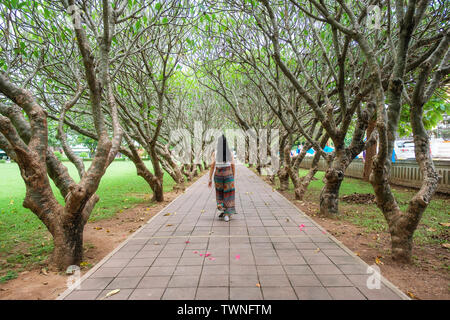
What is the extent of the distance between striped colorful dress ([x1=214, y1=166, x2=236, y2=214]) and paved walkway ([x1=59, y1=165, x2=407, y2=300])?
0.49m

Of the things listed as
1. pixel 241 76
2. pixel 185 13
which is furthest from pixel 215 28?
pixel 241 76

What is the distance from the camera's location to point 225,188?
6.02 meters

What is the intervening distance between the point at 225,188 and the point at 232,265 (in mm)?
2624

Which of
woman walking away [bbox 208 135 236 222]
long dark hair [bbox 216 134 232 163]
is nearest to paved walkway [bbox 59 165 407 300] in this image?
woman walking away [bbox 208 135 236 222]

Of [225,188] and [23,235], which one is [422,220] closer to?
[225,188]

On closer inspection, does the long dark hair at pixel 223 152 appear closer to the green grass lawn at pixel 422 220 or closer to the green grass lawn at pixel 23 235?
the green grass lawn at pixel 422 220

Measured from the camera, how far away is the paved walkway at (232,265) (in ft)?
9.41

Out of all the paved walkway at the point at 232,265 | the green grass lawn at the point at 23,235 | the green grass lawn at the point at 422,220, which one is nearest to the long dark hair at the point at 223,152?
the paved walkway at the point at 232,265

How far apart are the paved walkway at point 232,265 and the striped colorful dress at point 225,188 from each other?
1.61 ft

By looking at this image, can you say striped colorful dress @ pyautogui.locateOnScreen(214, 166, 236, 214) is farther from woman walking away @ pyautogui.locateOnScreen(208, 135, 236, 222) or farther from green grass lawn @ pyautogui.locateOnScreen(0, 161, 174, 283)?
green grass lawn @ pyautogui.locateOnScreen(0, 161, 174, 283)

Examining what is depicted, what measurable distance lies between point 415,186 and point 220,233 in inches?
377

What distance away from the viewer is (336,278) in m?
3.15

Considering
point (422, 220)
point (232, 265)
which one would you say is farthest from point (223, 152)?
point (422, 220)

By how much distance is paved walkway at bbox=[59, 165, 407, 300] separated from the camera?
2.87 m
